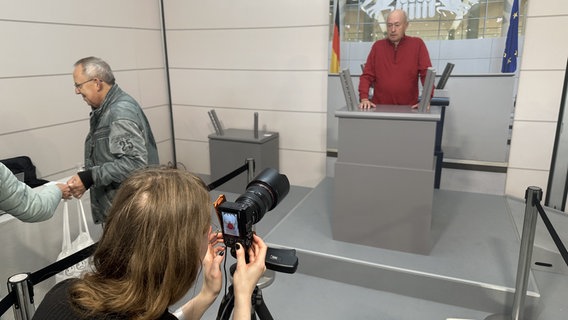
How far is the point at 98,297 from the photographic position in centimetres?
87

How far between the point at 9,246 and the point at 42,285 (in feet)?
0.92

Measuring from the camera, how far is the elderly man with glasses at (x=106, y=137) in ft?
6.50

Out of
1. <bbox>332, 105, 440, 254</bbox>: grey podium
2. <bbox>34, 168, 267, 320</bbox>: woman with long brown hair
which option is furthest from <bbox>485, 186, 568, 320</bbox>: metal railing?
<bbox>34, 168, 267, 320</bbox>: woman with long brown hair

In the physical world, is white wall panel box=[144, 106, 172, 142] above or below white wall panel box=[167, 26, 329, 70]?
below

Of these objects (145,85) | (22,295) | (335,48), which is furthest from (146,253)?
(145,85)

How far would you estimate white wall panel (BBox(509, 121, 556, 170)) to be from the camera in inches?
134

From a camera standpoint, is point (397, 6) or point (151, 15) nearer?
point (397, 6)

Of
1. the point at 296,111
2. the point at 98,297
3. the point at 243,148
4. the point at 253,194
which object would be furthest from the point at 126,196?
the point at 296,111

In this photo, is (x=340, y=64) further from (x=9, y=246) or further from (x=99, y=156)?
(x=9, y=246)

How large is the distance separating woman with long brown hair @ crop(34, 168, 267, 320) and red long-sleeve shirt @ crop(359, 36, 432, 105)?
2.41 meters

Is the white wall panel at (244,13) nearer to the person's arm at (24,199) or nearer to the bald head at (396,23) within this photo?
the bald head at (396,23)

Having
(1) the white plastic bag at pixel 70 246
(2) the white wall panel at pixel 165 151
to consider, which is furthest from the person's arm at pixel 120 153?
(2) the white wall panel at pixel 165 151

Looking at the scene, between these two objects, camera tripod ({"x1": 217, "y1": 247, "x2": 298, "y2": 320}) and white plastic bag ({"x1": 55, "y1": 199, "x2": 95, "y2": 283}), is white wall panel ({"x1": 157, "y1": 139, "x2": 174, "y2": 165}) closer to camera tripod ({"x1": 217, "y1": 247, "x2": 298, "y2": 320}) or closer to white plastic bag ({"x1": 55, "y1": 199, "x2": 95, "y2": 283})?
white plastic bag ({"x1": 55, "y1": 199, "x2": 95, "y2": 283})

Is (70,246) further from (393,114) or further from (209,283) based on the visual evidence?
(393,114)
